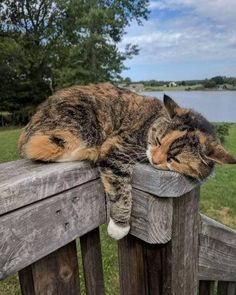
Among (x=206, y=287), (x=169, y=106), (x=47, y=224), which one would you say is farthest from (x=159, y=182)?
(x=206, y=287)

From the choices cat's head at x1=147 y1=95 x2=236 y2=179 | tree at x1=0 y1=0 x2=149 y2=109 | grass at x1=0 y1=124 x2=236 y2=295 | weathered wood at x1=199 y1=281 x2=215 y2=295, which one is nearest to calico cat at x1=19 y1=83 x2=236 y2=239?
cat's head at x1=147 y1=95 x2=236 y2=179

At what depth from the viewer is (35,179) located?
0.81 m

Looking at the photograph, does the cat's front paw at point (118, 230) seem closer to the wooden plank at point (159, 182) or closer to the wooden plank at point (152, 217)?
the wooden plank at point (152, 217)

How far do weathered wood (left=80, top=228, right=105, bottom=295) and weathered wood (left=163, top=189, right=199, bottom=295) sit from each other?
21 centimetres

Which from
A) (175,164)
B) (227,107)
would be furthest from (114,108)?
(227,107)

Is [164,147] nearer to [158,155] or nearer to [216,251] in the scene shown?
[158,155]

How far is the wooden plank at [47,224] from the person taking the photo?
75 cm

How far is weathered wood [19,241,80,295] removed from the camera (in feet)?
2.86

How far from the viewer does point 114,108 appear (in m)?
1.55

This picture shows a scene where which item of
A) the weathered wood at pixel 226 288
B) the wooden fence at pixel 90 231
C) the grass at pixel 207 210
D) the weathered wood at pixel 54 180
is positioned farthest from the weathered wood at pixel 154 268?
the grass at pixel 207 210

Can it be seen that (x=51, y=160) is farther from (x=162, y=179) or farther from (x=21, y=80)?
(x=21, y=80)

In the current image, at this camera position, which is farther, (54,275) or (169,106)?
(169,106)

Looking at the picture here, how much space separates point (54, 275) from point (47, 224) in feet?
0.60

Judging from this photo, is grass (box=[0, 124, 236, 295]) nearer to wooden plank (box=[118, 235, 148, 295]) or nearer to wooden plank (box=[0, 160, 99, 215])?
wooden plank (box=[118, 235, 148, 295])
